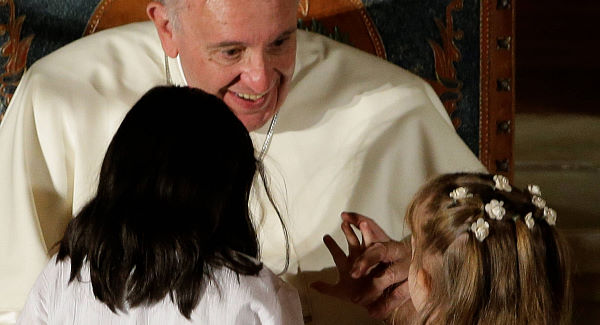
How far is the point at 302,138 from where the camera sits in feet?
11.3

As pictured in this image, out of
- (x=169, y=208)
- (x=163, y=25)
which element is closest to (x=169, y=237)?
(x=169, y=208)

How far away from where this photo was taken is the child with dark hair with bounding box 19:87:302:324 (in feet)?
7.70

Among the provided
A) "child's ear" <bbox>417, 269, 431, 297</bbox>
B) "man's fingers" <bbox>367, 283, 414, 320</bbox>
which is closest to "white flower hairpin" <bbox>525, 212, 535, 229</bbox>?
"child's ear" <bbox>417, 269, 431, 297</bbox>

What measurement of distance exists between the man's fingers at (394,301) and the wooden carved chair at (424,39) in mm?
959

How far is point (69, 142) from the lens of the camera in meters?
3.32

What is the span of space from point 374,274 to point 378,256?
7 centimetres

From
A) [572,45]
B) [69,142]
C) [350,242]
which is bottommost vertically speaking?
[572,45]

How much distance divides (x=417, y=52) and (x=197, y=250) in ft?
5.43

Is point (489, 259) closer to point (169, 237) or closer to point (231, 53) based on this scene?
point (169, 237)

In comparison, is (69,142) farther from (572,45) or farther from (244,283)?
(572,45)

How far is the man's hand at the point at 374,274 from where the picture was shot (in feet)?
9.82

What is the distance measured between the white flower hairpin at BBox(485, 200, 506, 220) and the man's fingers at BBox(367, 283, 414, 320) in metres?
0.64

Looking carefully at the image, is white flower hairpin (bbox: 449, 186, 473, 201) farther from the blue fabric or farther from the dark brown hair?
the blue fabric

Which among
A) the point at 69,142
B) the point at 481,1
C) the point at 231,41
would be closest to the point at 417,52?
the point at 481,1
